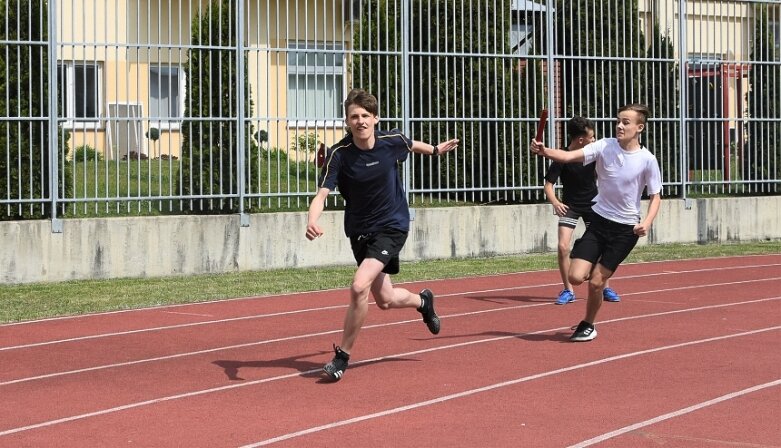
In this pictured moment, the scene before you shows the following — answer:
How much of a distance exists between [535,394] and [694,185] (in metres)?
14.2

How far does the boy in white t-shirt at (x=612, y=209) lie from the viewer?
430 inches

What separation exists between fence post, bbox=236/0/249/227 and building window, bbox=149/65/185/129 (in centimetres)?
75

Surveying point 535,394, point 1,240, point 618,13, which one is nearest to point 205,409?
point 535,394

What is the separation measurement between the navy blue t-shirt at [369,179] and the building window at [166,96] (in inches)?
300

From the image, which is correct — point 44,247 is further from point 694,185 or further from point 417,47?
point 694,185

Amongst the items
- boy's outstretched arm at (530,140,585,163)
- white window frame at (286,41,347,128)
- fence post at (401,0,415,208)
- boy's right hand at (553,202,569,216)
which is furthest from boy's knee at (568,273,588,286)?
fence post at (401,0,415,208)

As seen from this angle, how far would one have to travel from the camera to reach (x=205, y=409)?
8.28 meters

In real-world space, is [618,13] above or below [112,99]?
above

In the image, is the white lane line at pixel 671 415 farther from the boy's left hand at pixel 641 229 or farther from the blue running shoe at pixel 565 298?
the blue running shoe at pixel 565 298

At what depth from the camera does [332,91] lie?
18.2 m

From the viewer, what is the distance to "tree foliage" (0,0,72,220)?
640 inches

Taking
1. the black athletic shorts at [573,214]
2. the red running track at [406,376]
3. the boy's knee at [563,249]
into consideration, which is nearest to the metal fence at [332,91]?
the red running track at [406,376]

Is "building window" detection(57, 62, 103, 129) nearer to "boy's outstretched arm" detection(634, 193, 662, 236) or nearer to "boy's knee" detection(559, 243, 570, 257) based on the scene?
"boy's knee" detection(559, 243, 570, 257)

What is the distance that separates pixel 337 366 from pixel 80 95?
333 inches
